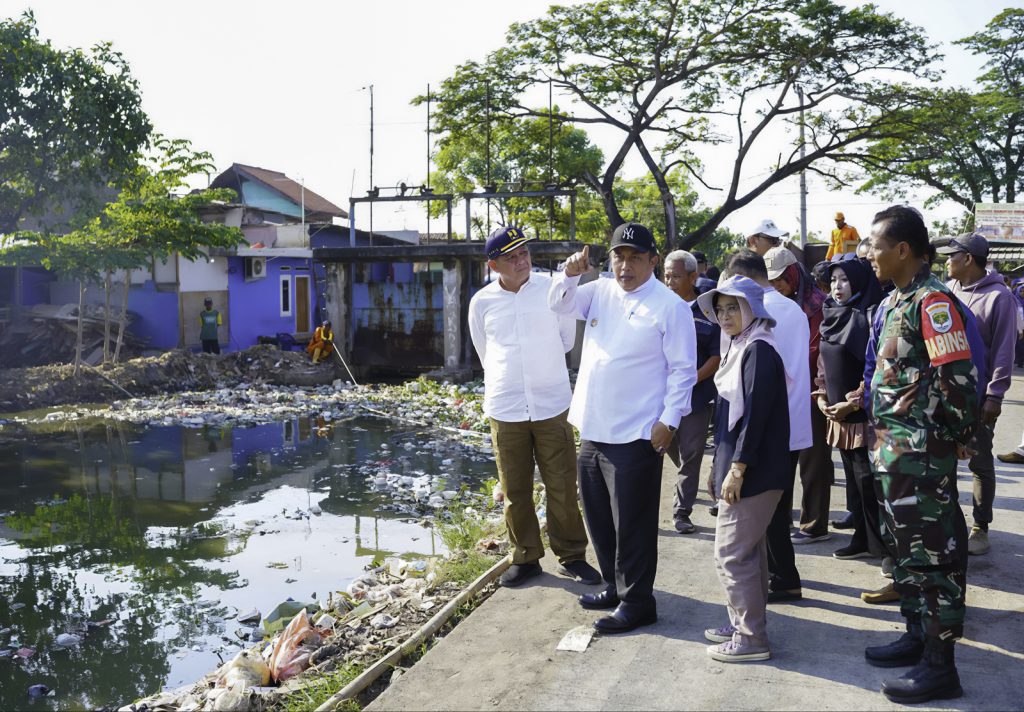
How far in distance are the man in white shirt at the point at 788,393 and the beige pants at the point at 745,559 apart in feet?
2.00

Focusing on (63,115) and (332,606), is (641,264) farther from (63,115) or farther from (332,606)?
(63,115)

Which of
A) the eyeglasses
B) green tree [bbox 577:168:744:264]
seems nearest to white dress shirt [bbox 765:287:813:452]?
the eyeglasses

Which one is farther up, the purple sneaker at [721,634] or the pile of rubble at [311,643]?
the purple sneaker at [721,634]

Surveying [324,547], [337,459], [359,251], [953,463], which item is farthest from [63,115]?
[953,463]

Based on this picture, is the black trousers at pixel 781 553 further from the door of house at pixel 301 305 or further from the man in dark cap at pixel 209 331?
the door of house at pixel 301 305

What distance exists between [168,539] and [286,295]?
60.6 ft

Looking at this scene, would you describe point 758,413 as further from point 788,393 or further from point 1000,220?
point 1000,220

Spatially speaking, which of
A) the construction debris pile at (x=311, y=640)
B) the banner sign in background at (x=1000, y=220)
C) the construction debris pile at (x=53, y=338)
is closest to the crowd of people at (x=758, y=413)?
the construction debris pile at (x=311, y=640)

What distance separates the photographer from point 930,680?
3.22 metres

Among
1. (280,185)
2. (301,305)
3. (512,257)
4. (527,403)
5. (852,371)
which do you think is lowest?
(527,403)

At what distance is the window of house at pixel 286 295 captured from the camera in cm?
2530

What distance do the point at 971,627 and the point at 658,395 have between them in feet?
5.73

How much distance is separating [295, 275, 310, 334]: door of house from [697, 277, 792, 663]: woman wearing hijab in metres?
23.2

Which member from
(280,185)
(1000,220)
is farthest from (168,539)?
(280,185)
